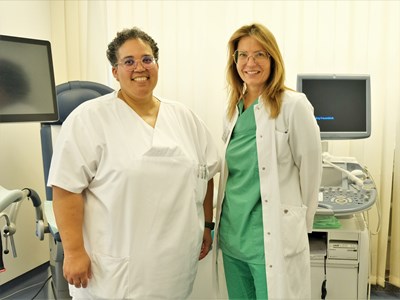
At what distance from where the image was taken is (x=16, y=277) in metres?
2.66

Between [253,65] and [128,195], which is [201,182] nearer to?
[128,195]

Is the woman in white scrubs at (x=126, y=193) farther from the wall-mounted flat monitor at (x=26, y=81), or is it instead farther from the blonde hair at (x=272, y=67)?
the wall-mounted flat monitor at (x=26, y=81)

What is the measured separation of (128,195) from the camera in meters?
1.23

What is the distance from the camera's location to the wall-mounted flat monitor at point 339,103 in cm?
209

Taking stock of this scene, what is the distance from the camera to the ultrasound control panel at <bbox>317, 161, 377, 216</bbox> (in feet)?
5.66

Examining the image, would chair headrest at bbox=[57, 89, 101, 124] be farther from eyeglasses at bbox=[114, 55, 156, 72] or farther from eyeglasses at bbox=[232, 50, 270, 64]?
eyeglasses at bbox=[232, 50, 270, 64]

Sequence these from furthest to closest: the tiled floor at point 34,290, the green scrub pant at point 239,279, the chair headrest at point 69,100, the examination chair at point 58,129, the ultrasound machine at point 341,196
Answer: the tiled floor at point 34,290, the chair headrest at point 69,100, the examination chair at point 58,129, the ultrasound machine at point 341,196, the green scrub pant at point 239,279

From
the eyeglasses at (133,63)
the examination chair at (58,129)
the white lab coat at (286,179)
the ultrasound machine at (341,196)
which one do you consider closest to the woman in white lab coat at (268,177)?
the white lab coat at (286,179)

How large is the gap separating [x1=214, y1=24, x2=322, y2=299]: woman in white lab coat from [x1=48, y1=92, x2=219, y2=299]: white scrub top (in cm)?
17

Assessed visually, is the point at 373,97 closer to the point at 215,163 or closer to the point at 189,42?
the point at 189,42

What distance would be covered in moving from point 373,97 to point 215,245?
148 cm

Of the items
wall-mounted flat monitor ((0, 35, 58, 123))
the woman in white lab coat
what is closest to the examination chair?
wall-mounted flat monitor ((0, 35, 58, 123))

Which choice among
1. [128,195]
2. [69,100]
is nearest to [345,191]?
[128,195]

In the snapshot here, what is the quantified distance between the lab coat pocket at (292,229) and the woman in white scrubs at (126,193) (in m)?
0.29
